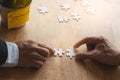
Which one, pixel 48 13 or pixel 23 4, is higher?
pixel 23 4

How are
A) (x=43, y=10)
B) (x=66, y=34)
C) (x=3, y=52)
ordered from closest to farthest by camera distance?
(x=3, y=52) → (x=66, y=34) → (x=43, y=10)

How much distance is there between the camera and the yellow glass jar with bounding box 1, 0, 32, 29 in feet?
4.04

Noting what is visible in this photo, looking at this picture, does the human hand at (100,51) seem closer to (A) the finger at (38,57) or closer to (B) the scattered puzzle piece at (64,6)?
(A) the finger at (38,57)

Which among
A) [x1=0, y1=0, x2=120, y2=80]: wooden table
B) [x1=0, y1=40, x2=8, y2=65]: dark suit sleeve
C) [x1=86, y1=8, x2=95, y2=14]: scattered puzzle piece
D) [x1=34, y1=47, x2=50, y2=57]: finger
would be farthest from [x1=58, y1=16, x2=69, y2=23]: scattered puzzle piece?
[x1=0, y1=40, x2=8, y2=65]: dark suit sleeve

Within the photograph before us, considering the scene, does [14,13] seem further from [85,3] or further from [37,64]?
[85,3]

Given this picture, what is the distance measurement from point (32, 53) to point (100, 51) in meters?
0.32

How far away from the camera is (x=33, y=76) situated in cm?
113

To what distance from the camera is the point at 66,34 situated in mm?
1335

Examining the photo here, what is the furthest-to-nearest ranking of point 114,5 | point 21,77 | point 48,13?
point 114,5
point 48,13
point 21,77

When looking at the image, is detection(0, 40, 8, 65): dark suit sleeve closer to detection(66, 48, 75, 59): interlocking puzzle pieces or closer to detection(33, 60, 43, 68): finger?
detection(33, 60, 43, 68): finger

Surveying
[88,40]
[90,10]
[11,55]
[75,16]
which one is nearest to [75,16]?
[75,16]

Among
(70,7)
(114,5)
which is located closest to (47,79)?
(70,7)

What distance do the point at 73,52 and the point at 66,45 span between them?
6cm

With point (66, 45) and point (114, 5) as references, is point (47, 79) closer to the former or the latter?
point (66, 45)
